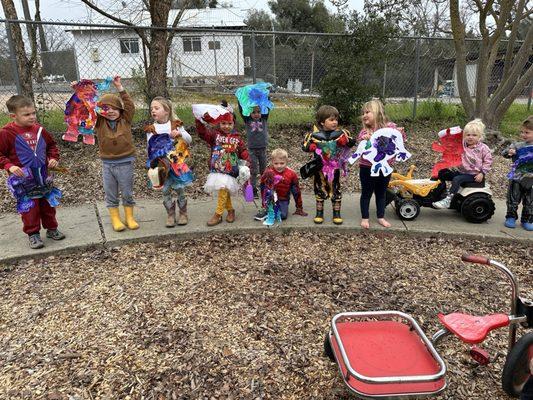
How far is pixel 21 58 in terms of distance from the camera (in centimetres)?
701

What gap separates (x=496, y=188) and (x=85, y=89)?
19.1ft

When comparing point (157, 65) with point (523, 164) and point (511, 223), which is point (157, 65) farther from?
point (511, 223)

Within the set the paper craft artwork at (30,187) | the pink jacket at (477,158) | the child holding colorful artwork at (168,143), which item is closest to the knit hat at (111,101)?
the child holding colorful artwork at (168,143)

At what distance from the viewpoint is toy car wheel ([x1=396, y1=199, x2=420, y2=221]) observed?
16.7 feet

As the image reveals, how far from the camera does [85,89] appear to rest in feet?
16.0

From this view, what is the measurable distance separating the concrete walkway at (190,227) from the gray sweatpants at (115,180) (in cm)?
38

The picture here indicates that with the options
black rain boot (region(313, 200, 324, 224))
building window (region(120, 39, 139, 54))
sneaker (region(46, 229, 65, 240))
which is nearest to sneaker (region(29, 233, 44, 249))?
sneaker (region(46, 229, 65, 240))

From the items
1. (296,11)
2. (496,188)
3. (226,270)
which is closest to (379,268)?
(226,270)

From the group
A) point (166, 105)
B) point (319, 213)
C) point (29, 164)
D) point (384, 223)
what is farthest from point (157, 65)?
point (384, 223)

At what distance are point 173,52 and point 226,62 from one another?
1155 mm

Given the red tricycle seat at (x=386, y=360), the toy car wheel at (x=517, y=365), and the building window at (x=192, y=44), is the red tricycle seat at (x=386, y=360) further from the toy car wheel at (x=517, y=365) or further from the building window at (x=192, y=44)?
the building window at (x=192, y=44)

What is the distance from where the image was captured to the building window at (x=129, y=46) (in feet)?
26.9

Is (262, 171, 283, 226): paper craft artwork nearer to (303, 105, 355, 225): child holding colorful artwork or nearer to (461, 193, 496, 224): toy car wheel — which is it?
(303, 105, 355, 225): child holding colorful artwork

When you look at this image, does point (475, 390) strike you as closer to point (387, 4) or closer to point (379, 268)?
point (379, 268)
